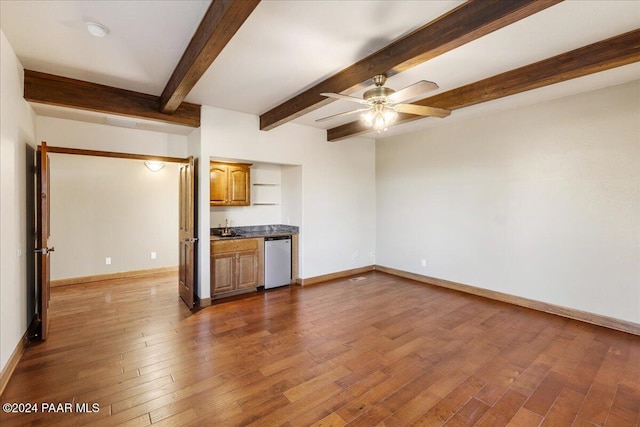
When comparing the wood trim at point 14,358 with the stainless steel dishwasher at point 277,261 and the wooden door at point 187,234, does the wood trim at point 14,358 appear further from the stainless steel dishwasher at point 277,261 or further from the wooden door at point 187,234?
the stainless steel dishwasher at point 277,261

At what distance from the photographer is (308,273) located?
5.29 metres

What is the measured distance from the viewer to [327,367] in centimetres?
262

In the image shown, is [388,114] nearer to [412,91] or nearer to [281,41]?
[412,91]

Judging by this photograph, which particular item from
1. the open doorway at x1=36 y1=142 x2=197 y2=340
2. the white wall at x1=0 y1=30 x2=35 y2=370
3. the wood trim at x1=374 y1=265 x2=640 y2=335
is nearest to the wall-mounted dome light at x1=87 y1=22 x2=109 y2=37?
the white wall at x1=0 y1=30 x2=35 y2=370

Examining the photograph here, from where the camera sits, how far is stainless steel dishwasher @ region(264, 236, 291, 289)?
196 inches

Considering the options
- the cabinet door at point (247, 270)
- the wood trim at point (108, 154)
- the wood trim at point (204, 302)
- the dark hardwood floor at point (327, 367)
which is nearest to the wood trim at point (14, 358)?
the dark hardwood floor at point (327, 367)

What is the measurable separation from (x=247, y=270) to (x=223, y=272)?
41 cm

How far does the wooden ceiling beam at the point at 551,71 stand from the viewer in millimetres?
2486

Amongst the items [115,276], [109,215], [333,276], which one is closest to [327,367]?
[333,276]

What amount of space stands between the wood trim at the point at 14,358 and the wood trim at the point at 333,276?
3.51 metres

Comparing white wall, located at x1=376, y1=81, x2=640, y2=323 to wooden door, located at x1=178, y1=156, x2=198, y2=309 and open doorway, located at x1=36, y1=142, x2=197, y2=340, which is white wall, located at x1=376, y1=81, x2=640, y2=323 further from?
open doorway, located at x1=36, y1=142, x2=197, y2=340

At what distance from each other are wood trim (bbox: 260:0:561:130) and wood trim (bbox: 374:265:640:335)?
12.0 feet

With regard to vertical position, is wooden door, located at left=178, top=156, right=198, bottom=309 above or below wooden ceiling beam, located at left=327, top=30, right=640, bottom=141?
below

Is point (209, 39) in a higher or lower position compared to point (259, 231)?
higher
